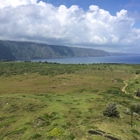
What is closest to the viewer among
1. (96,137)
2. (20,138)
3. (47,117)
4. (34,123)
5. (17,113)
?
(96,137)

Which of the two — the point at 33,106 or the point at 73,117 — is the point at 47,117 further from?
the point at 33,106

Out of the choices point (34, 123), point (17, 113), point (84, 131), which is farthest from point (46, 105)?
point (84, 131)

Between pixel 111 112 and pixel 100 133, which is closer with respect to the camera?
pixel 100 133

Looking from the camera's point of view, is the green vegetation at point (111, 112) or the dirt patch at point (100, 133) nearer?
the dirt patch at point (100, 133)

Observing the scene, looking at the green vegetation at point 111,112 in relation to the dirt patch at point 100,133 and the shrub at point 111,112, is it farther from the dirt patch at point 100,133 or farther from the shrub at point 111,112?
the dirt patch at point 100,133

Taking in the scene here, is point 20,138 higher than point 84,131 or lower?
lower

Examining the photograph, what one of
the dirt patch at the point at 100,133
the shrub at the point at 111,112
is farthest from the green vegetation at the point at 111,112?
the dirt patch at the point at 100,133

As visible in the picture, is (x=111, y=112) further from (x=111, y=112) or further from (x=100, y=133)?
(x=100, y=133)

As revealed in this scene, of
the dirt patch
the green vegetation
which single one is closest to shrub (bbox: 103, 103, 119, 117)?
the green vegetation

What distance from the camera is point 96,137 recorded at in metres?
22.6

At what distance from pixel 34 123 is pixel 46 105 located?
28.4 ft

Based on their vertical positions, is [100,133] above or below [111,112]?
below

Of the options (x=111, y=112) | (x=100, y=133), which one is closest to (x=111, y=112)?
(x=111, y=112)

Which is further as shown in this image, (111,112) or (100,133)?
(111,112)
